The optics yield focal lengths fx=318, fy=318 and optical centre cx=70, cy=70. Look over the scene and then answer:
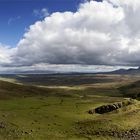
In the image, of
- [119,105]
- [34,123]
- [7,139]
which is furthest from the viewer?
[119,105]

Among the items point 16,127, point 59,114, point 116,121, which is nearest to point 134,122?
point 116,121

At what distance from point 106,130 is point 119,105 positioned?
33.6 metres

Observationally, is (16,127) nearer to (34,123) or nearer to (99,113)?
(34,123)

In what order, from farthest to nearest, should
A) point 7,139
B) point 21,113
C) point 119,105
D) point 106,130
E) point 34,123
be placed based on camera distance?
1. point 119,105
2. point 21,113
3. point 34,123
4. point 106,130
5. point 7,139

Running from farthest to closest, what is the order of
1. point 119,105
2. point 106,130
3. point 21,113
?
1. point 119,105
2. point 21,113
3. point 106,130

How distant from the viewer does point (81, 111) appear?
119 metres

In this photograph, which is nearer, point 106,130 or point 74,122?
point 106,130

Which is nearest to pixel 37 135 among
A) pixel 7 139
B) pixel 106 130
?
pixel 7 139

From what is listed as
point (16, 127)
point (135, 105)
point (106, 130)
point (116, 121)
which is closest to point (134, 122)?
point (116, 121)

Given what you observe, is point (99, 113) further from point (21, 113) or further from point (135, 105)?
point (21, 113)

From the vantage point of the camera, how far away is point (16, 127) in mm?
86125

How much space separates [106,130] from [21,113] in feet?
117

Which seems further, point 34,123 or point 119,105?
point 119,105

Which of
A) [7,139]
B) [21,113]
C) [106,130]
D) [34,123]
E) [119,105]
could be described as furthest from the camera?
[119,105]
